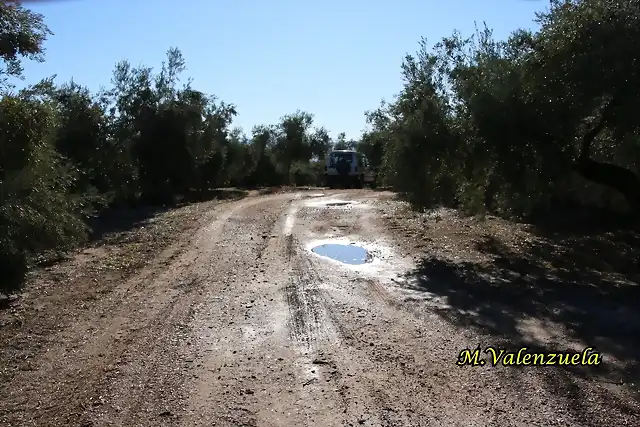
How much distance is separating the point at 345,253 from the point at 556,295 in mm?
4781

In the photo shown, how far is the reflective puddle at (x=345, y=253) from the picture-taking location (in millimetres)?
12789

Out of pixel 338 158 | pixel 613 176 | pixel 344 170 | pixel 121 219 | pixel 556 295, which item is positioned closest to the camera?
pixel 556 295

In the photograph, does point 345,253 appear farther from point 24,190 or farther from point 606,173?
point 24,190

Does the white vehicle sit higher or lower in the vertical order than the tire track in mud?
higher

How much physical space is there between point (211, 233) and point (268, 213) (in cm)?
453

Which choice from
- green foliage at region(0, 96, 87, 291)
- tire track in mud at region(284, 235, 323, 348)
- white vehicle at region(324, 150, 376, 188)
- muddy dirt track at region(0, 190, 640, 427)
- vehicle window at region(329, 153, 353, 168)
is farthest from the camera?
vehicle window at region(329, 153, 353, 168)

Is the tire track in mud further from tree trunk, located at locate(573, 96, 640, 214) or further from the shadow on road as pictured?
the shadow on road

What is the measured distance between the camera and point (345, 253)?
44.6 feet

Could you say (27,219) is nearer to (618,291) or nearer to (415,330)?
(415,330)

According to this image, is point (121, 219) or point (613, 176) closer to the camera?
point (613, 176)

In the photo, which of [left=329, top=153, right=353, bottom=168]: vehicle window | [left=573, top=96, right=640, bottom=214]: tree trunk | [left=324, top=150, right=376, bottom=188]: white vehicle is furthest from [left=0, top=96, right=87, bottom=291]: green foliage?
[left=329, top=153, right=353, bottom=168]: vehicle window

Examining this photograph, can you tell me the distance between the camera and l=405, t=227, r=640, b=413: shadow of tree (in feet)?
23.9

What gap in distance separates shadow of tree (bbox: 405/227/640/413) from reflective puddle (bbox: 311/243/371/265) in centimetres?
123

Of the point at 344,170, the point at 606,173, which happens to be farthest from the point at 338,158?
the point at 606,173
